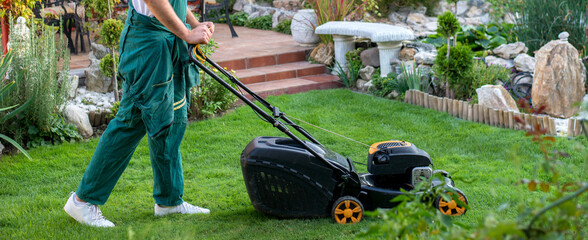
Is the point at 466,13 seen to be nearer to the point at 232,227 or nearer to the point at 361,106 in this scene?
the point at 361,106

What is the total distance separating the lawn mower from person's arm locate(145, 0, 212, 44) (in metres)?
0.14

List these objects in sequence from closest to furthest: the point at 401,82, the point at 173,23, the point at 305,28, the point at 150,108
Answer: the point at 173,23 → the point at 150,108 → the point at 401,82 → the point at 305,28

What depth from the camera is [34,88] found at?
4984 millimetres

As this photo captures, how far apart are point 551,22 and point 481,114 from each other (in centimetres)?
222

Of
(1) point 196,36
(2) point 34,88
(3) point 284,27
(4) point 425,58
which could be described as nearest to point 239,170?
(1) point 196,36

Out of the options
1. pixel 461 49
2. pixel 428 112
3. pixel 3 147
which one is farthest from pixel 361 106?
pixel 3 147

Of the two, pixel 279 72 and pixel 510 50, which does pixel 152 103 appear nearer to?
pixel 279 72

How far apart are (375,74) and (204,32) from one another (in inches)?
155

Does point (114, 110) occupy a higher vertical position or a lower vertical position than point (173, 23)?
lower

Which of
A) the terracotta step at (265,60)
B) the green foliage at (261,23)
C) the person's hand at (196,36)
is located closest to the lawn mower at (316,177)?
the person's hand at (196,36)

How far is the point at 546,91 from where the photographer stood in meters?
5.79

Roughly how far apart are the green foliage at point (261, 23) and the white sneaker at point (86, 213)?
24.0 feet

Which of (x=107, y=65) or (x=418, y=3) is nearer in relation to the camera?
(x=107, y=65)

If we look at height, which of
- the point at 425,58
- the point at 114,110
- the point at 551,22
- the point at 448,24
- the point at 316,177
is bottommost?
the point at 114,110
